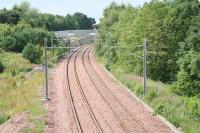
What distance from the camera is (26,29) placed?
95500 mm

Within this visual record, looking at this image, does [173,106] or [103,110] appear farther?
[103,110]

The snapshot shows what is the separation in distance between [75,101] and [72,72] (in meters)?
21.5

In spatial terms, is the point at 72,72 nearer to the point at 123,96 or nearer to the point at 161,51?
the point at 161,51

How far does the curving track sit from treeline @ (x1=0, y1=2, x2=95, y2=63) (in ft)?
93.0

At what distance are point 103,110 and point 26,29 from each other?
66181 mm

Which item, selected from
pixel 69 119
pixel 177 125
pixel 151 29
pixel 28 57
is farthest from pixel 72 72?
pixel 177 125

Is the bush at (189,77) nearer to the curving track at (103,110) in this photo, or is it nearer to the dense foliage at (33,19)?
the curving track at (103,110)

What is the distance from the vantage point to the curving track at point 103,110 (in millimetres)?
26156

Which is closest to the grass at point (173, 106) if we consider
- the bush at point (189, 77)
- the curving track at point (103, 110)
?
the curving track at point (103, 110)

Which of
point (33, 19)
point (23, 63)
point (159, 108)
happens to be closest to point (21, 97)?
point (159, 108)

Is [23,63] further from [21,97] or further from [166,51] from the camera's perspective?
[21,97]

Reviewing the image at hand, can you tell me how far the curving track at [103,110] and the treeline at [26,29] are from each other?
28351mm

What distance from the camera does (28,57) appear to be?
74.9 m

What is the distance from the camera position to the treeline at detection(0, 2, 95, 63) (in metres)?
77.0
